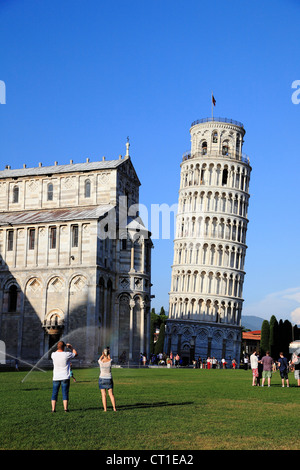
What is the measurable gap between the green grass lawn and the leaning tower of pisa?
7447 cm

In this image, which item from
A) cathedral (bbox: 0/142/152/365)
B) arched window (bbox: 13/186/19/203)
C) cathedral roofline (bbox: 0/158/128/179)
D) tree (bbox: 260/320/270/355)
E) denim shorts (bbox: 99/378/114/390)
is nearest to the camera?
denim shorts (bbox: 99/378/114/390)

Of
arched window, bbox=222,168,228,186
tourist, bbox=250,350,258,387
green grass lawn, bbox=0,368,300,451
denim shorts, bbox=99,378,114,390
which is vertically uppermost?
arched window, bbox=222,168,228,186

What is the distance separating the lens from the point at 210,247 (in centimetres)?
9919

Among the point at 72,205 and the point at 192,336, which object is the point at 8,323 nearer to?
the point at 72,205

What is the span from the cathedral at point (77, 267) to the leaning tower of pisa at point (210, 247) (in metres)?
36.4

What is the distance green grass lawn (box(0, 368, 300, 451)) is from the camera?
12.0m

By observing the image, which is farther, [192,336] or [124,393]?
[192,336]

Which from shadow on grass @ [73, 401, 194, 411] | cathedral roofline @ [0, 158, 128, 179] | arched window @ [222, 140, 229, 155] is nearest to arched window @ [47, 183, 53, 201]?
cathedral roofline @ [0, 158, 128, 179]

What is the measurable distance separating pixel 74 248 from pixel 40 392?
33.2 meters

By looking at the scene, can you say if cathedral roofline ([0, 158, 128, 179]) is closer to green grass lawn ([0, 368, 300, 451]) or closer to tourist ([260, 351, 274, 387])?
tourist ([260, 351, 274, 387])

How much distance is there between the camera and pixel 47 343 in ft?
183

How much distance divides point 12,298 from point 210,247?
46451mm

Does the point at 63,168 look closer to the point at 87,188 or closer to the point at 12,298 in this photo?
the point at 87,188
